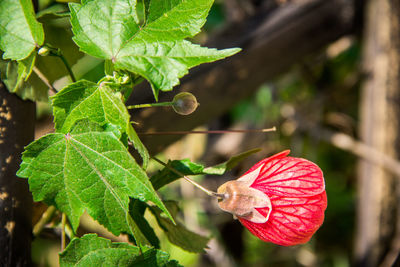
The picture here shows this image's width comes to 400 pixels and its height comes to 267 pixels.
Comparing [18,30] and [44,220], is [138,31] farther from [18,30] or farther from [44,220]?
[44,220]

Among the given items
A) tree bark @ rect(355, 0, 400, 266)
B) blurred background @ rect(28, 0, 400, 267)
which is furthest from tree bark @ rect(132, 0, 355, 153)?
tree bark @ rect(355, 0, 400, 266)

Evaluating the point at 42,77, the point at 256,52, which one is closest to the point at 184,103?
the point at 42,77

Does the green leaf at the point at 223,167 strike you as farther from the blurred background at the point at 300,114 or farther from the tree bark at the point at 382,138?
the tree bark at the point at 382,138

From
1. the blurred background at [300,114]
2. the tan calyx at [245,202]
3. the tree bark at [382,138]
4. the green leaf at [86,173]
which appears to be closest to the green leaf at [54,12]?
the blurred background at [300,114]

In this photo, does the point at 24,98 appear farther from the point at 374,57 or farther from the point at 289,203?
the point at 374,57

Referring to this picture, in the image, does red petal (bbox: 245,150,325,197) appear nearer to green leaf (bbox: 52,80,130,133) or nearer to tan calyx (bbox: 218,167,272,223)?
tan calyx (bbox: 218,167,272,223)

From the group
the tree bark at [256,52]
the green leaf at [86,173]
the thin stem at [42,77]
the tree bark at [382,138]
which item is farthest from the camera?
the tree bark at [382,138]
